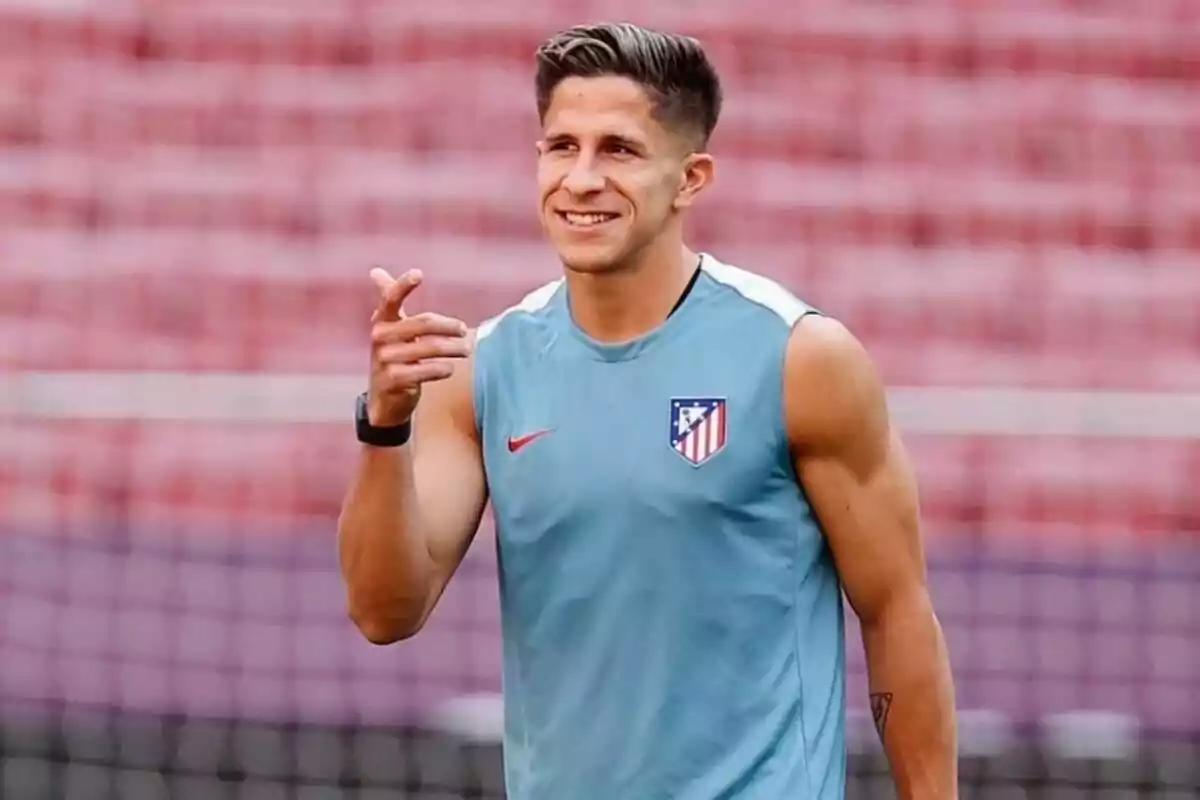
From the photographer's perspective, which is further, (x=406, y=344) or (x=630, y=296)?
(x=630, y=296)

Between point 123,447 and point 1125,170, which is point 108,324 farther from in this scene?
point 1125,170

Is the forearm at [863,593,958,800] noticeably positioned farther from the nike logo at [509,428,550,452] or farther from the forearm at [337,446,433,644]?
the forearm at [337,446,433,644]

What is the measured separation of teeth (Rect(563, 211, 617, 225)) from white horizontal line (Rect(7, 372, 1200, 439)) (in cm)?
418

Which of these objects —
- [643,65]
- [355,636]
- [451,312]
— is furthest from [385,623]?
[451,312]

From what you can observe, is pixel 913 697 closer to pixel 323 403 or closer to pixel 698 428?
pixel 698 428

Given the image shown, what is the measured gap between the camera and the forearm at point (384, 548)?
11.3 ft

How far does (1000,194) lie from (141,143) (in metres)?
3.23

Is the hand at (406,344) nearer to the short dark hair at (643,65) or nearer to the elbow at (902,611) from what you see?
the short dark hair at (643,65)

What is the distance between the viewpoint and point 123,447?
8.32m

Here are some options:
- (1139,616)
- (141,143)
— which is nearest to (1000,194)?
(1139,616)

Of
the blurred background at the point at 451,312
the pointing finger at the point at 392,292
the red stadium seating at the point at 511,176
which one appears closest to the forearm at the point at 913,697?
the pointing finger at the point at 392,292

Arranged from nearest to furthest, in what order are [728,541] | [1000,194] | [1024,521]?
[728,541] → [1024,521] → [1000,194]

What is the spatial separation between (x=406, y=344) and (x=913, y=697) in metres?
1.05

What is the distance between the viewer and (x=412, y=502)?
3.50 m
